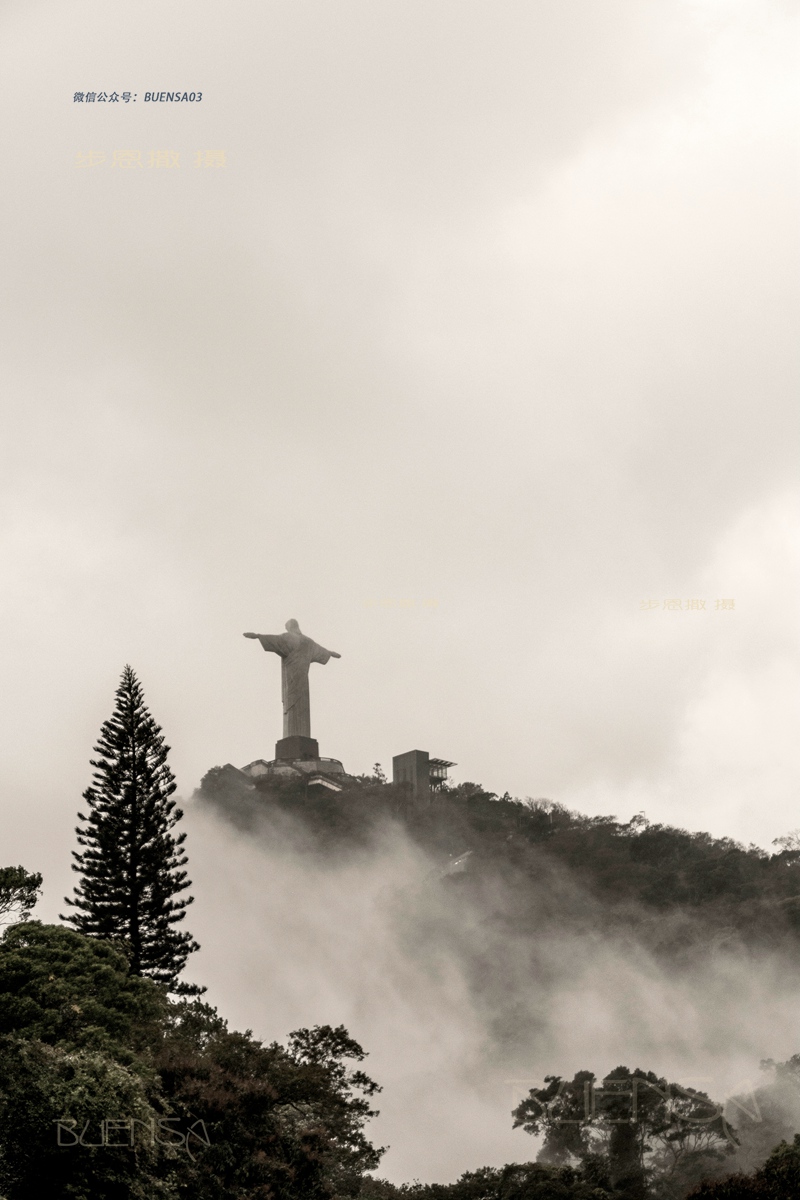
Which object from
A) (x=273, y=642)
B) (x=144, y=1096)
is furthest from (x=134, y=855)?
(x=273, y=642)

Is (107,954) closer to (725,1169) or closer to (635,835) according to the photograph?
(725,1169)

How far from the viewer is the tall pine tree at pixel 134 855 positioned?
34156 millimetres

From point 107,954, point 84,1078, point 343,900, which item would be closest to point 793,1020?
point 343,900

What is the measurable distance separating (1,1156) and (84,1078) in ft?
4.88

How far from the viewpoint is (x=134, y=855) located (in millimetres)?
35062

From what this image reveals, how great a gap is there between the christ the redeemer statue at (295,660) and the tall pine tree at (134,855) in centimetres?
3915

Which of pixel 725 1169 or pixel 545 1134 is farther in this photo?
pixel 545 1134

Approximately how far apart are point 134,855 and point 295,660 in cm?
4144

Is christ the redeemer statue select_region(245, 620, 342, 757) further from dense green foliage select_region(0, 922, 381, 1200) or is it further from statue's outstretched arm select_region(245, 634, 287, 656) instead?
dense green foliage select_region(0, 922, 381, 1200)

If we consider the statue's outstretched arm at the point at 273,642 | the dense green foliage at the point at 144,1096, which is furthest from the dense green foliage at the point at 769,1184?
the statue's outstretched arm at the point at 273,642

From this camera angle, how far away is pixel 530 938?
72.2m

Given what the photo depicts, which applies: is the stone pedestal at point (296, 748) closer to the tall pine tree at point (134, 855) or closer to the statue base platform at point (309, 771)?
the statue base platform at point (309, 771)

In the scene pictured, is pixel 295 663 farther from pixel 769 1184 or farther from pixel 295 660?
pixel 769 1184

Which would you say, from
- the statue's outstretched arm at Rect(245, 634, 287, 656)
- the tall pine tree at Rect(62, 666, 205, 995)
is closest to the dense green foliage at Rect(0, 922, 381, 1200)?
the tall pine tree at Rect(62, 666, 205, 995)
